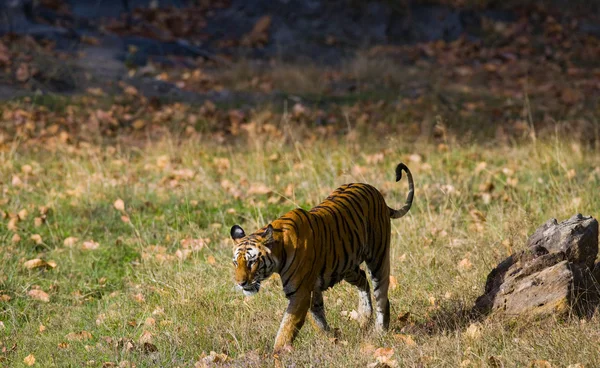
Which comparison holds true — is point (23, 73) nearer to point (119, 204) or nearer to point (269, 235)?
point (119, 204)

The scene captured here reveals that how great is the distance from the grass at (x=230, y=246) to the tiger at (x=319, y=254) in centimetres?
18

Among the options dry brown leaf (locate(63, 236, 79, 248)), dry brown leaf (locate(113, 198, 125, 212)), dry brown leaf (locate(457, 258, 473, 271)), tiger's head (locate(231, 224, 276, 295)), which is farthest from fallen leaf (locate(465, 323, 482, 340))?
dry brown leaf (locate(113, 198, 125, 212))

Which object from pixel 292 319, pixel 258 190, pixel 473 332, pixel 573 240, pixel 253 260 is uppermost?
pixel 253 260

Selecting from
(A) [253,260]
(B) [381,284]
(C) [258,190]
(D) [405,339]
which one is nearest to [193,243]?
(C) [258,190]

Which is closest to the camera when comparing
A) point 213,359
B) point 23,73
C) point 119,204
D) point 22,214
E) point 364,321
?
point 213,359

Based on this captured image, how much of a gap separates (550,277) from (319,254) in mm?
1415

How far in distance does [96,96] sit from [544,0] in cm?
1266

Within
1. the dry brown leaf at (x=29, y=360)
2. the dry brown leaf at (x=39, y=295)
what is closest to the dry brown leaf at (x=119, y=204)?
the dry brown leaf at (x=39, y=295)

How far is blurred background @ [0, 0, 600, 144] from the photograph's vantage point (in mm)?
13117

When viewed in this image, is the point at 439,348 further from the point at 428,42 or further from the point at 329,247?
the point at 428,42

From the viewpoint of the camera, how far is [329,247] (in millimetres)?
4719

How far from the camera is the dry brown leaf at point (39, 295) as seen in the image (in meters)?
6.31

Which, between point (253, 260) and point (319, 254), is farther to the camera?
point (319, 254)

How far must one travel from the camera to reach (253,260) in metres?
4.32
